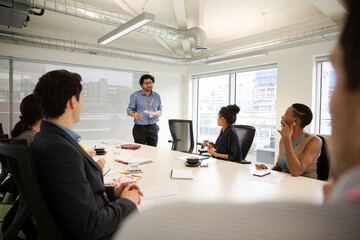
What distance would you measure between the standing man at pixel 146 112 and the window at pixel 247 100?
2.76 meters

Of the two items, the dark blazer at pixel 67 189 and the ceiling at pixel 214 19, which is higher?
the ceiling at pixel 214 19

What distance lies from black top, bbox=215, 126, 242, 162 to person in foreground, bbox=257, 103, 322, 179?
549 millimetres

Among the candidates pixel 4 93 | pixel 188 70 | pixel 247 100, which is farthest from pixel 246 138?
pixel 4 93

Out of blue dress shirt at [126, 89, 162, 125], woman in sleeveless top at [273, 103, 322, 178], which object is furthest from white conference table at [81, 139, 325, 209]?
blue dress shirt at [126, 89, 162, 125]

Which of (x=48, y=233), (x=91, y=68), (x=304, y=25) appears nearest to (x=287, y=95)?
(x=304, y=25)

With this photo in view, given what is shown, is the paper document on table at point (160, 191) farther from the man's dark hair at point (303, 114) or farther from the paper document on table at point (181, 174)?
the man's dark hair at point (303, 114)

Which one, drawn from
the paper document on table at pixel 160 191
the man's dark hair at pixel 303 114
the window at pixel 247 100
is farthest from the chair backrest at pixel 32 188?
the window at pixel 247 100

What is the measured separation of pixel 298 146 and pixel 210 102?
16.7 feet

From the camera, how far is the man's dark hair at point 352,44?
0.25 meters

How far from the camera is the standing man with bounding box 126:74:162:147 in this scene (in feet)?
13.6

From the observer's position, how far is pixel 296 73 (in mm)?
4863

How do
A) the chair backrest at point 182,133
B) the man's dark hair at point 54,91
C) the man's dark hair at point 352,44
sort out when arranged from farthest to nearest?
the chair backrest at point 182,133
the man's dark hair at point 54,91
the man's dark hair at point 352,44

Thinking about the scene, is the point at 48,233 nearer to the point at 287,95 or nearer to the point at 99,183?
the point at 99,183

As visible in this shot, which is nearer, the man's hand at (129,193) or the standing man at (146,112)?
the man's hand at (129,193)
